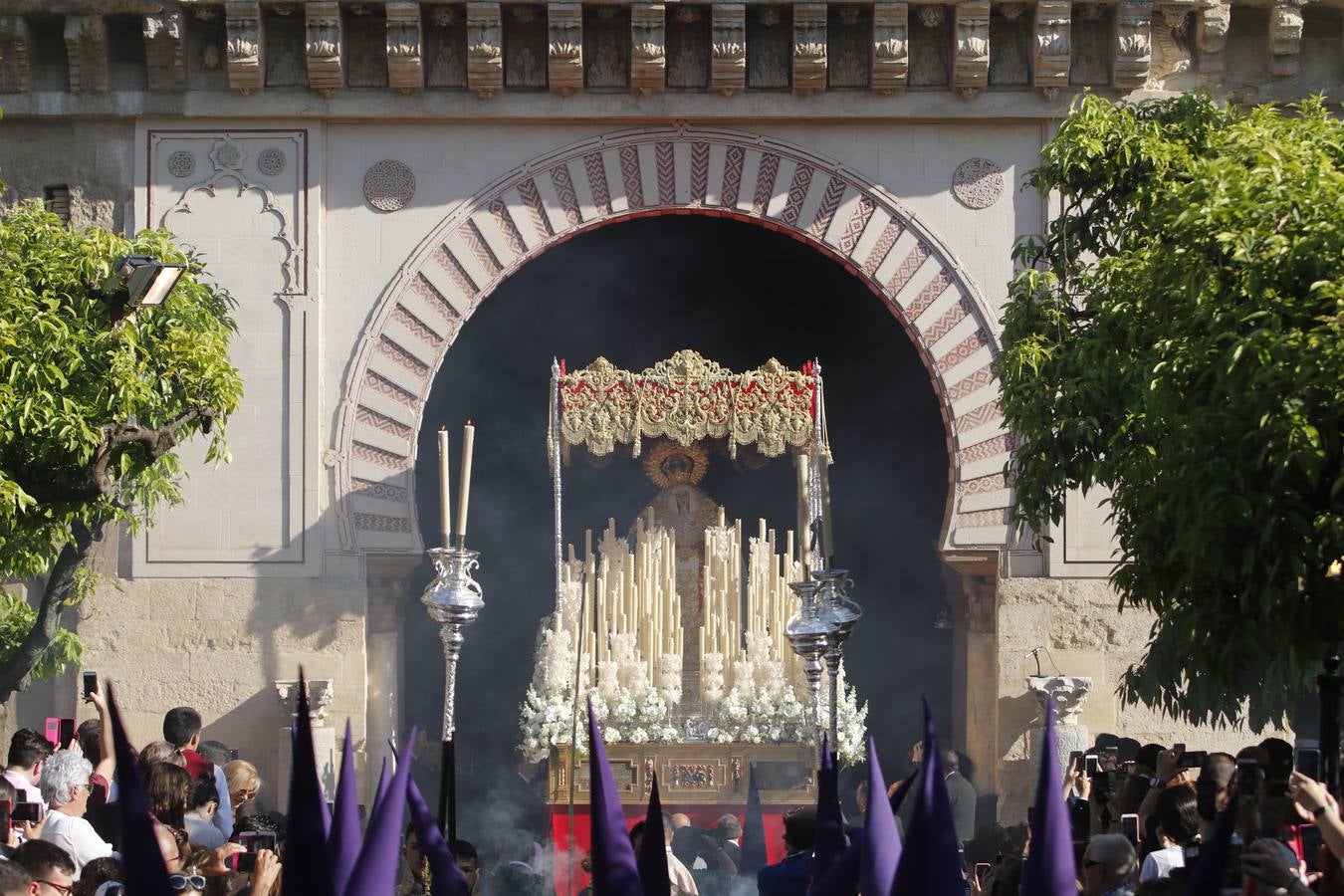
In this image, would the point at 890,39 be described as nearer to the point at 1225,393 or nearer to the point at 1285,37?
the point at 1285,37

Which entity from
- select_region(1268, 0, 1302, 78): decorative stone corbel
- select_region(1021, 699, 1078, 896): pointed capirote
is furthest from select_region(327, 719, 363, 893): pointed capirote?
select_region(1268, 0, 1302, 78): decorative stone corbel

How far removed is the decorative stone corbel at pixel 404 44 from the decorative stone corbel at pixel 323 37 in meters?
0.36

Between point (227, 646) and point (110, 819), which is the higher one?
point (227, 646)

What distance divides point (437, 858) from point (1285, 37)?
11391 mm

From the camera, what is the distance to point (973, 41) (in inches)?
581

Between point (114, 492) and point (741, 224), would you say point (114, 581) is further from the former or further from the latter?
point (741, 224)

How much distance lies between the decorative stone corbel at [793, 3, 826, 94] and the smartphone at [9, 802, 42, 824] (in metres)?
8.82

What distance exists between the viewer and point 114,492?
38.8ft

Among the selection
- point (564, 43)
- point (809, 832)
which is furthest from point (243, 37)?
point (809, 832)

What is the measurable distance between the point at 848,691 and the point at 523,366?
393 centimetres

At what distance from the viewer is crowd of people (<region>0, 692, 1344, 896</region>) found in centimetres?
540

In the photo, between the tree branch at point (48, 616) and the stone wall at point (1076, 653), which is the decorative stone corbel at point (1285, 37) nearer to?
the stone wall at point (1076, 653)

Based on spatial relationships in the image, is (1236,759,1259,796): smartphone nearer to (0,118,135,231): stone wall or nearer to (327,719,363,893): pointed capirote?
(327,719,363,893): pointed capirote

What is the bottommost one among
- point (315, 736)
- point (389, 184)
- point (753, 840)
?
point (753, 840)
